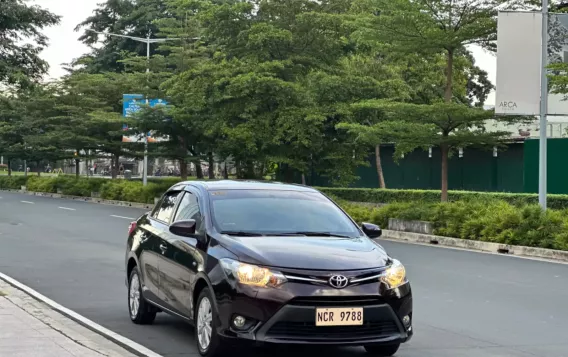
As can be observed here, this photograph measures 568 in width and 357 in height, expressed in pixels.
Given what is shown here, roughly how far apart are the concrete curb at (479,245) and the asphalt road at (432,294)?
0.81m

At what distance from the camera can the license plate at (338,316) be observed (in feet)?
24.2

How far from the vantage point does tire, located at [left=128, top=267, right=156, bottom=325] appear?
32.9ft

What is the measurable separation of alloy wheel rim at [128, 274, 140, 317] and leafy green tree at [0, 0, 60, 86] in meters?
13.6

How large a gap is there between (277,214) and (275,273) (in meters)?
1.48

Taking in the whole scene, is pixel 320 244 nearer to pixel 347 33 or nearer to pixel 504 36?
pixel 504 36

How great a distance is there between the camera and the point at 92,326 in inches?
382

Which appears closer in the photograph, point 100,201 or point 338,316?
point 338,316

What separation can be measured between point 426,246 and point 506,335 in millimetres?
12163

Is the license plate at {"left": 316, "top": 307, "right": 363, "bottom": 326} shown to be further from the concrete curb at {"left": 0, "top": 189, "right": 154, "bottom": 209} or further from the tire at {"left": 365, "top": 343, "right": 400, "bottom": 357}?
the concrete curb at {"left": 0, "top": 189, "right": 154, "bottom": 209}

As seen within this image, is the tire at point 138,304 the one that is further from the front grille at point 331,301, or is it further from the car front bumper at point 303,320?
the front grille at point 331,301

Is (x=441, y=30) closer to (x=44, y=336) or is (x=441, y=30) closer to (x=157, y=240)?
(x=157, y=240)

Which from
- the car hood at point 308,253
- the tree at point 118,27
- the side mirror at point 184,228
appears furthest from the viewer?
the tree at point 118,27

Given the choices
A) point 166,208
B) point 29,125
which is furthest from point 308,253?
point 29,125

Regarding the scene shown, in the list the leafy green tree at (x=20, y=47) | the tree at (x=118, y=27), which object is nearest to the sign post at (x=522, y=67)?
the leafy green tree at (x=20, y=47)
